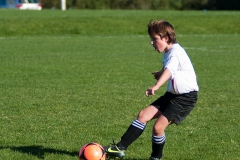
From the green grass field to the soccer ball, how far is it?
1.48 ft

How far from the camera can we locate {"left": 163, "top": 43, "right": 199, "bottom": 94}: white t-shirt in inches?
250

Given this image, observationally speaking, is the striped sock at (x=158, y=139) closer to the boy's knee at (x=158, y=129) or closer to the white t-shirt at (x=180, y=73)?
the boy's knee at (x=158, y=129)

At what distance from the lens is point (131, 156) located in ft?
22.9

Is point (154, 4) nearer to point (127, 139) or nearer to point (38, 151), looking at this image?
point (38, 151)

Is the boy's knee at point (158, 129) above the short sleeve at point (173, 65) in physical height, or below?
below

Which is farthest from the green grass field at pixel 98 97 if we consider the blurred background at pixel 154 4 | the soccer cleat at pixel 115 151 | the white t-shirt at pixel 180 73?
the blurred background at pixel 154 4

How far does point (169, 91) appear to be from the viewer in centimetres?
655

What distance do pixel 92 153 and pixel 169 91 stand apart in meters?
1.12

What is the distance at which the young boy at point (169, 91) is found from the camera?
20.9ft

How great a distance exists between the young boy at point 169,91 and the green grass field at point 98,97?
486 mm

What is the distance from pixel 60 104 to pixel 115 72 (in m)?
4.61

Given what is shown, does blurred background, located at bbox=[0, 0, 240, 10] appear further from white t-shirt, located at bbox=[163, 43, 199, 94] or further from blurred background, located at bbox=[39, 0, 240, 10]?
white t-shirt, located at bbox=[163, 43, 199, 94]

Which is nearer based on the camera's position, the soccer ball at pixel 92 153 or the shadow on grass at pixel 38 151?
the soccer ball at pixel 92 153

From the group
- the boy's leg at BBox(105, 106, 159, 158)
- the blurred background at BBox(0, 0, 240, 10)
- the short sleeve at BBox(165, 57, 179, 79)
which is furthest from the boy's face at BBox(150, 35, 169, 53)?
the blurred background at BBox(0, 0, 240, 10)
